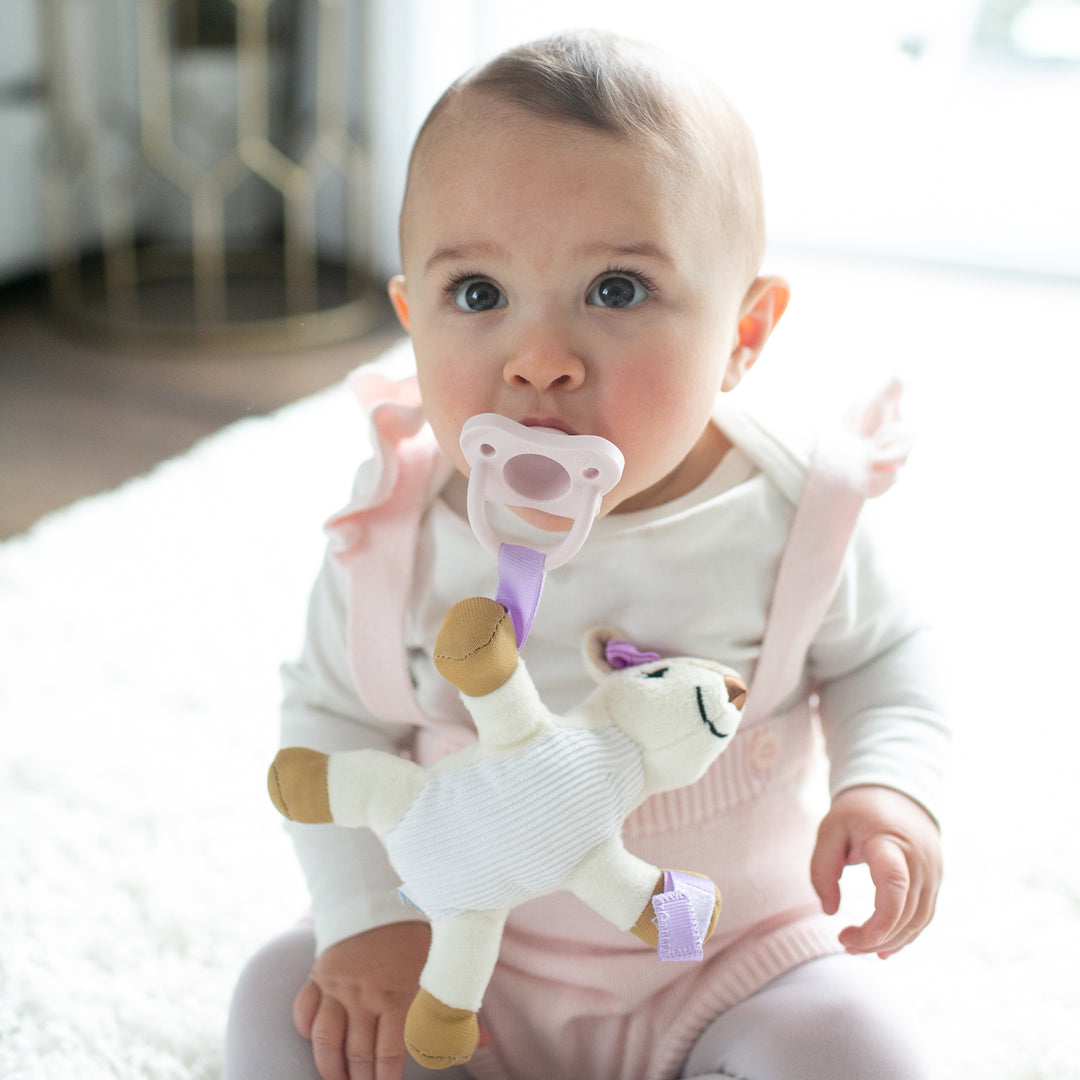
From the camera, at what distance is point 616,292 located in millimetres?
548

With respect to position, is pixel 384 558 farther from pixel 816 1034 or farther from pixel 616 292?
pixel 816 1034

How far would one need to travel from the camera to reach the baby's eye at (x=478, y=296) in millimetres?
560

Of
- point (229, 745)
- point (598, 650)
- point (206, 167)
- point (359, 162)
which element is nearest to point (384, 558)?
point (598, 650)

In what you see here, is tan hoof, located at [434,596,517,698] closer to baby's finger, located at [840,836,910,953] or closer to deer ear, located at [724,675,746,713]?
deer ear, located at [724,675,746,713]

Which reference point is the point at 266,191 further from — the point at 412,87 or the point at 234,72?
the point at 412,87

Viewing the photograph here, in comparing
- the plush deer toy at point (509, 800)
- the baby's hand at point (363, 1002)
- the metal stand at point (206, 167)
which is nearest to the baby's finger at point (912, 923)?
the plush deer toy at point (509, 800)

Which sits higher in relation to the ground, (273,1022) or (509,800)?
(509,800)

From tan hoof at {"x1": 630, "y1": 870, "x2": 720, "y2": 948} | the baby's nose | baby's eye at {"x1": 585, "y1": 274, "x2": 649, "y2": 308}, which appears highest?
baby's eye at {"x1": 585, "y1": 274, "x2": 649, "y2": 308}

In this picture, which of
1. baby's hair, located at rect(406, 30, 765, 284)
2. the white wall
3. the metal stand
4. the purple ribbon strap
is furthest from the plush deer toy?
the white wall

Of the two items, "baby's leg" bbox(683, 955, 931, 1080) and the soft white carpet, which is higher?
"baby's leg" bbox(683, 955, 931, 1080)

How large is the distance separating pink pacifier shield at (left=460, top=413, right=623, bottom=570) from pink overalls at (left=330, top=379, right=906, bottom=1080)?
0.47ft

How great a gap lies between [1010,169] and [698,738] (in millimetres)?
2131

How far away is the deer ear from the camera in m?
0.55

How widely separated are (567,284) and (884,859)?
314mm
